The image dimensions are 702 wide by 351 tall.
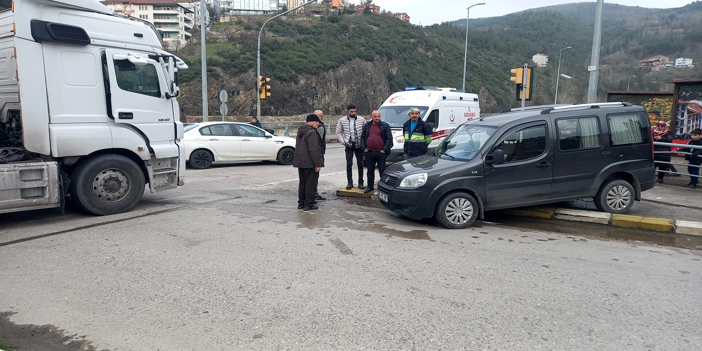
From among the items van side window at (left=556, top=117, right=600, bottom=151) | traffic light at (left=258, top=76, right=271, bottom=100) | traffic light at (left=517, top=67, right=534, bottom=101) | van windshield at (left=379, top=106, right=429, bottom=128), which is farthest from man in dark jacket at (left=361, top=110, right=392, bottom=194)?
traffic light at (left=258, top=76, right=271, bottom=100)

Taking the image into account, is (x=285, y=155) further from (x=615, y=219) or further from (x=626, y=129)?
(x=615, y=219)

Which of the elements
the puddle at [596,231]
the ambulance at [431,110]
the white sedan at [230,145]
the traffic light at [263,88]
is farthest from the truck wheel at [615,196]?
the traffic light at [263,88]

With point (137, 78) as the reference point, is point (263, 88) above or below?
above

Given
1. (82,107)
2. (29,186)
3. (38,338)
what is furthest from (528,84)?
(38,338)

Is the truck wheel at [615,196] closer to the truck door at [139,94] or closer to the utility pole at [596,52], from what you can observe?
the utility pole at [596,52]

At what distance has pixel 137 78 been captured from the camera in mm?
7578

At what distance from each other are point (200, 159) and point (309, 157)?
696 centimetres

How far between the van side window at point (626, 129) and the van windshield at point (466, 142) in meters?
1.98

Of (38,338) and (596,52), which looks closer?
(38,338)

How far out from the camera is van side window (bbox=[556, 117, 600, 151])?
7.36 meters

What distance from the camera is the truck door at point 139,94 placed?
23.8 ft

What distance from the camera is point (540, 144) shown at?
727 cm

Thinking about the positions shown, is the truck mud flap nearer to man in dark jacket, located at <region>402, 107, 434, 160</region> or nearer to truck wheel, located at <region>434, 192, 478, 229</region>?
truck wheel, located at <region>434, 192, 478, 229</region>

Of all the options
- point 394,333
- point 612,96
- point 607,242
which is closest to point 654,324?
point 394,333
